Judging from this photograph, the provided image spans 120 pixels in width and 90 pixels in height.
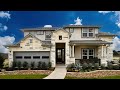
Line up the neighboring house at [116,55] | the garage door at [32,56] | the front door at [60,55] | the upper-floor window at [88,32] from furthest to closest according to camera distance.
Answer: the upper-floor window at [88,32] → the neighboring house at [116,55] → the front door at [60,55] → the garage door at [32,56]

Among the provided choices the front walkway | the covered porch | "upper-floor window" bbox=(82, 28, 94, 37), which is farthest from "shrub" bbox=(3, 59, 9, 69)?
"upper-floor window" bbox=(82, 28, 94, 37)

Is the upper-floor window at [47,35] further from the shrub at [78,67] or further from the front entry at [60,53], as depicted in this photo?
the shrub at [78,67]

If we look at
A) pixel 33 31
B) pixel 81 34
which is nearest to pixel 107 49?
pixel 81 34

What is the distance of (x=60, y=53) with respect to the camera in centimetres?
2306

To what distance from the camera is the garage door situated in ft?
68.9

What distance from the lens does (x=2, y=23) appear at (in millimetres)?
21562

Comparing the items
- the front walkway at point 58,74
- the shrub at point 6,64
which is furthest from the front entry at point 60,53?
the shrub at point 6,64

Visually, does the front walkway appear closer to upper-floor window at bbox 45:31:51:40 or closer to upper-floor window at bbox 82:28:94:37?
upper-floor window at bbox 45:31:51:40

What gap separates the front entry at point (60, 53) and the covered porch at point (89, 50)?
1047mm

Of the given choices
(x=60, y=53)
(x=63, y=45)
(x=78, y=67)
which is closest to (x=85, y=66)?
(x=78, y=67)

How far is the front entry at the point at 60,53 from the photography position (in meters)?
22.3
